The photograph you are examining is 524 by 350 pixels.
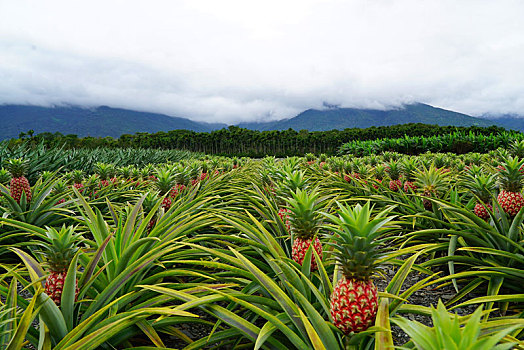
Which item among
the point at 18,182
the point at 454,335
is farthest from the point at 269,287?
the point at 18,182

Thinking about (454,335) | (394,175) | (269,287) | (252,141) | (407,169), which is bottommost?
(269,287)

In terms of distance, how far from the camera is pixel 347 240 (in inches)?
49.9

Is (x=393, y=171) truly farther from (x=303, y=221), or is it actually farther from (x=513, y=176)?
(x=303, y=221)

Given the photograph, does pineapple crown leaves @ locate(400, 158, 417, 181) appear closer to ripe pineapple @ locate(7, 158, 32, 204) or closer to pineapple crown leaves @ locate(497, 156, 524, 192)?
pineapple crown leaves @ locate(497, 156, 524, 192)

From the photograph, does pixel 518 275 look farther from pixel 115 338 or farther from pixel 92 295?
pixel 92 295

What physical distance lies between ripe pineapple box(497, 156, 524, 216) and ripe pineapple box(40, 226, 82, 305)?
Result: 3240 mm

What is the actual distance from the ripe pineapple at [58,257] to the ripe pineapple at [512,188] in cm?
324

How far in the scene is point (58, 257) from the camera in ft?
4.75

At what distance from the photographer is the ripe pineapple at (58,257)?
1429mm

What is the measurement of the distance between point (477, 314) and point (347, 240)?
60 centimetres

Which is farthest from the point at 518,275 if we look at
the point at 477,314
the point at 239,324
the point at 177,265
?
the point at 177,265

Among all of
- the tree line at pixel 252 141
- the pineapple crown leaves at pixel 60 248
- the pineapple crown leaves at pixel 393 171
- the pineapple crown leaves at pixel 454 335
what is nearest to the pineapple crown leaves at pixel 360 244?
the pineapple crown leaves at pixel 454 335

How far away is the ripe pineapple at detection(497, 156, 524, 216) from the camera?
2330mm

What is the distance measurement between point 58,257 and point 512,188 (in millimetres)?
3433
